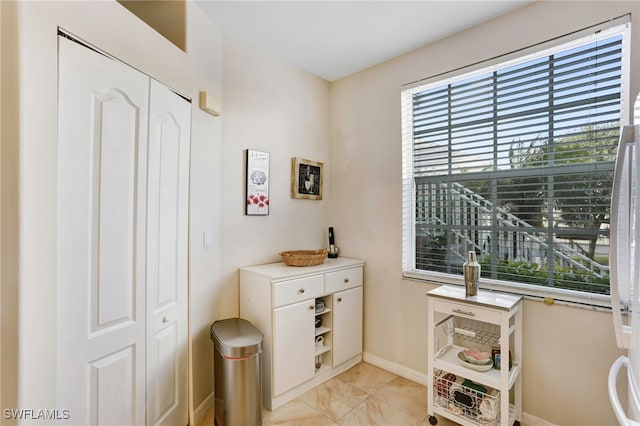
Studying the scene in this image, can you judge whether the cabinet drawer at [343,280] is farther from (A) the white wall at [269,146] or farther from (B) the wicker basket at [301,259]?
(A) the white wall at [269,146]

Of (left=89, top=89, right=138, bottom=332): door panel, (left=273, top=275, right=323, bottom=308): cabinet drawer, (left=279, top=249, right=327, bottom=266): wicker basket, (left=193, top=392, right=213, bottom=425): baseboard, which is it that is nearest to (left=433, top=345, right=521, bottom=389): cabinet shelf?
(left=273, top=275, right=323, bottom=308): cabinet drawer

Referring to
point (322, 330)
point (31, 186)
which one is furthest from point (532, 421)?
point (31, 186)

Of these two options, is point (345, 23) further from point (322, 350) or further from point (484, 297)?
point (322, 350)

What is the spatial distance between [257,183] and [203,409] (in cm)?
163

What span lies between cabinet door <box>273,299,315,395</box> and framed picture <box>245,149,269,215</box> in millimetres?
817

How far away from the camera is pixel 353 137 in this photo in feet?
9.64

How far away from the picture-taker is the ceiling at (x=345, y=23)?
6.46 ft

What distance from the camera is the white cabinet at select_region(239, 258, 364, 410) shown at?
2113mm

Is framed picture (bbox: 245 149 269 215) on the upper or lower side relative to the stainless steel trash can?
upper

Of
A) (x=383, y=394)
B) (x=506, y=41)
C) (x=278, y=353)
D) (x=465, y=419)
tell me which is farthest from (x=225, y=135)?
(x=465, y=419)

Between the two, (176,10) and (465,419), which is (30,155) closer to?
(176,10)

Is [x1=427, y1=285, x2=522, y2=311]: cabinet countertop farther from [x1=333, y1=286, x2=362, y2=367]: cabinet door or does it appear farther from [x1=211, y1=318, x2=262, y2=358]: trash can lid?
[x1=211, y1=318, x2=262, y2=358]: trash can lid

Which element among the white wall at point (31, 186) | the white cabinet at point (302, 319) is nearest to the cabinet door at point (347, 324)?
the white cabinet at point (302, 319)

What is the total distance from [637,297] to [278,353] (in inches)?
72.9
